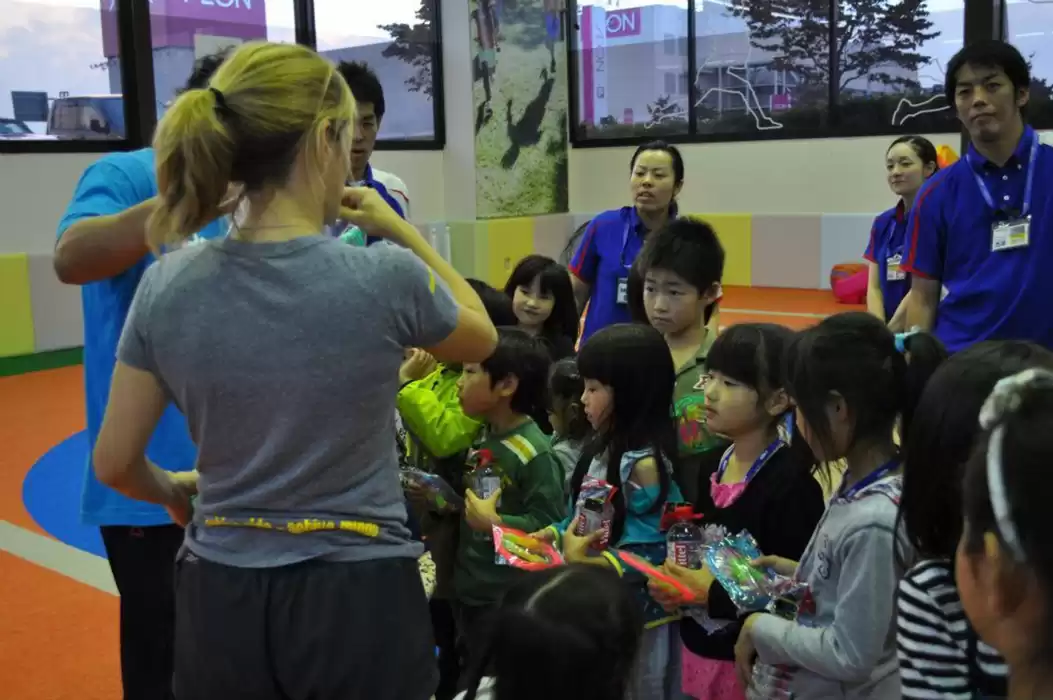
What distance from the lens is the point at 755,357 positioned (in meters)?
2.04

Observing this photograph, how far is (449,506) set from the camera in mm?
2279

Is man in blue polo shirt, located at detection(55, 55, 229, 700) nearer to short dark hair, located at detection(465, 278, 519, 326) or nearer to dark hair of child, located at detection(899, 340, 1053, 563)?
dark hair of child, located at detection(899, 340, 1053, 563)

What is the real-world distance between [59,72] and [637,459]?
21.9ft

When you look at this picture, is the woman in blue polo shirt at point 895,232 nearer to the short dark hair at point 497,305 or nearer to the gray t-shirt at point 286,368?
the short dark hair at point 497,305

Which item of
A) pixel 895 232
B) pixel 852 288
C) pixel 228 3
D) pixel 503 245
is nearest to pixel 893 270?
pixel 895 232

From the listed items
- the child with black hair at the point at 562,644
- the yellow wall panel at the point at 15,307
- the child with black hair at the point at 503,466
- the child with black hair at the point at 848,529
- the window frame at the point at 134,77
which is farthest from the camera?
the window frame at the point at 134,77

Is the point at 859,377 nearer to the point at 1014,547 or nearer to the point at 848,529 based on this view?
the point at 848,529

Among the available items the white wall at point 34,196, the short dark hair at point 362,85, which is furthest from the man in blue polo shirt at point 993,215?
the white wall at point 34,196

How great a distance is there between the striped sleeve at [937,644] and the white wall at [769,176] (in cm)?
851

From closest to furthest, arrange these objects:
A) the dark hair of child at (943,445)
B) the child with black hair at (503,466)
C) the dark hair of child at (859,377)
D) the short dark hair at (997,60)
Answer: the dark hair of child at (943,445), the dark hair of child at (859,377), the child with black hair at (503,466), the short dark hair at (997,60)

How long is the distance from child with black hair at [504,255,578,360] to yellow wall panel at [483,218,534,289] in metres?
6.06

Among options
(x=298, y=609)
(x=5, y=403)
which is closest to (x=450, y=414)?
(x=298, y=609)

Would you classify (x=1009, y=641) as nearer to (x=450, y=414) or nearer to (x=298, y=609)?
(x=298, y=609)

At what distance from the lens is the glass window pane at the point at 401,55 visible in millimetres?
9430
